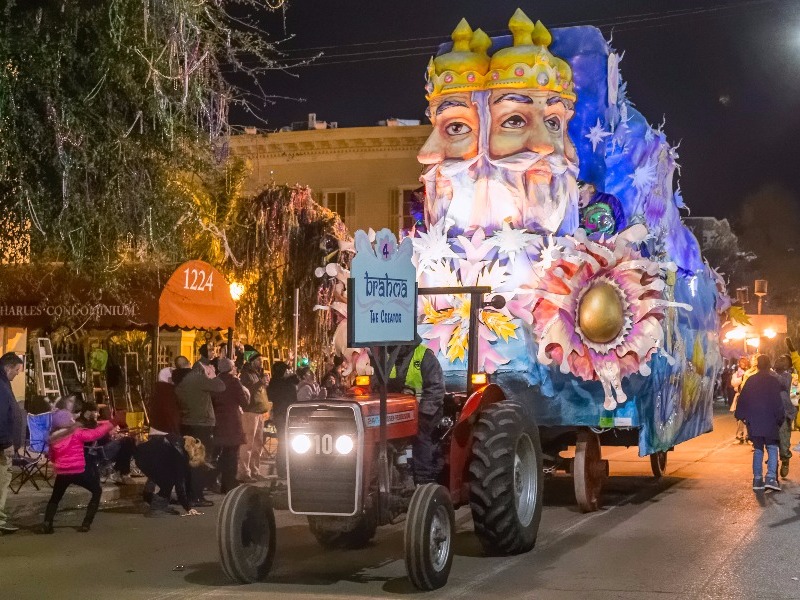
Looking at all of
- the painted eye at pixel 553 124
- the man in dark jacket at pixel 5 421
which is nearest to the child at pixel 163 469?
the man in dark jacket at pixel 5 421

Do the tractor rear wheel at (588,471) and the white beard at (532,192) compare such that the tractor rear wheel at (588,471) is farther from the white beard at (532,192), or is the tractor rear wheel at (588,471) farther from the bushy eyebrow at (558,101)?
the bushy eyebrow at (558,101)

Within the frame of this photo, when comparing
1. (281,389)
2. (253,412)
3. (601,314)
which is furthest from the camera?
(281,389)

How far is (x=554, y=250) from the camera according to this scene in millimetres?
13016

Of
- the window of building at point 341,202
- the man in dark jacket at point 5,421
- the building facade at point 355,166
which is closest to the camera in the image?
the man in dark jacket at point 5,421

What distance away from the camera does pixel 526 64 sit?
44.0 feet

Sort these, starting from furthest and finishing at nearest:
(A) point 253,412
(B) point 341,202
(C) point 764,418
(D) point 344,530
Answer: (B) point 341,202 < (A) point 253,412 < (C) point 764,418 < (D) point 344,530

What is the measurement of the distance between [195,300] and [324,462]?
8654 millimetres

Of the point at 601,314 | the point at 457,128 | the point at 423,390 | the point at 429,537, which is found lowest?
the point at 429,537

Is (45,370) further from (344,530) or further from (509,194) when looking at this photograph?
(344,530)

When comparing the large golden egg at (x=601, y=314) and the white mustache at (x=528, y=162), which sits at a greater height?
the white mustache at (x=528, y=162)

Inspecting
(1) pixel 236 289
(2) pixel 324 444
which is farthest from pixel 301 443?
(1) pixel 236 289

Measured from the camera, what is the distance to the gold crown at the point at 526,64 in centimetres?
1339

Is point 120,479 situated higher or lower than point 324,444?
lower

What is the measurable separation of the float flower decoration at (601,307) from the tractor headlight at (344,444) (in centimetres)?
485
